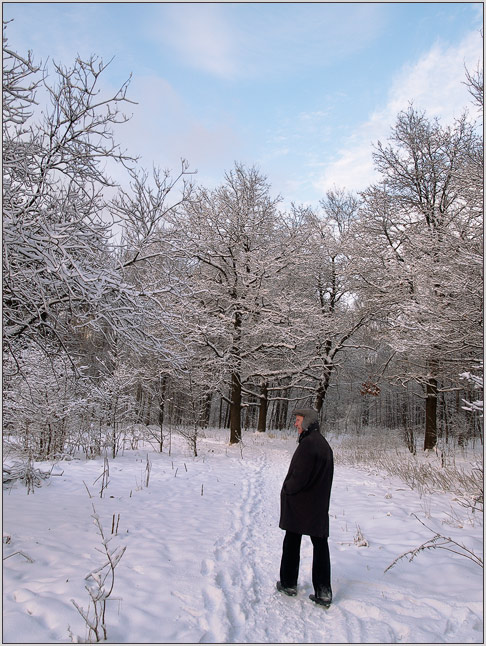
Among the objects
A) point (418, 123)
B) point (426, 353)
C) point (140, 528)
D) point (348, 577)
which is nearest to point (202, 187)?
point (418, 123)

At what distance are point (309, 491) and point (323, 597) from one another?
86cm

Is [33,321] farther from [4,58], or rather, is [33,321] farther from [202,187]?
[202,187]

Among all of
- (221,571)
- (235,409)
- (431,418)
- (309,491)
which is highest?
(309,491)

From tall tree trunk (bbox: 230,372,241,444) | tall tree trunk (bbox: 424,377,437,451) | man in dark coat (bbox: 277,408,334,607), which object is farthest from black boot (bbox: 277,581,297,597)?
tall tree trunk (bbox: 230,372,241,444)

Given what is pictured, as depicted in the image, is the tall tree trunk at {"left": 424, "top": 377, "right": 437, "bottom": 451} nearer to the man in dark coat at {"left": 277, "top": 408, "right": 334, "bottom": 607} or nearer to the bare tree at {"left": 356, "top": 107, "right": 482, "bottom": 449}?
the bare tree at {"left": 356, "top": 107, "right": 482, "bottom": 449}

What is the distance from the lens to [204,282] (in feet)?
47.0

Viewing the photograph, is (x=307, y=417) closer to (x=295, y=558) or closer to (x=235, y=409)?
(x=295, y=558)

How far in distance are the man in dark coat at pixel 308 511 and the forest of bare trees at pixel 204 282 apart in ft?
4.44

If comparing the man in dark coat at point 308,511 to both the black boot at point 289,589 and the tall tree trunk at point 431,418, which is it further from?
the tall tree trunk at point 431,418

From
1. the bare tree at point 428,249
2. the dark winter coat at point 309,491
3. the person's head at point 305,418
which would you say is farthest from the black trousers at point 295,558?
the bare tree at point 428,249

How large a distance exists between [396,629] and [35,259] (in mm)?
4330

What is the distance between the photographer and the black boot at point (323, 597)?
327 cm

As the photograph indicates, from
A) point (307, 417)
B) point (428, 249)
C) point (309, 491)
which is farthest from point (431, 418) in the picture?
point (309, 491)

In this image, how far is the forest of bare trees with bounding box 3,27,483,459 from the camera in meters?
3.94
